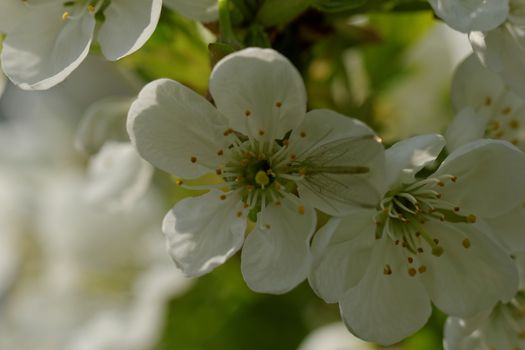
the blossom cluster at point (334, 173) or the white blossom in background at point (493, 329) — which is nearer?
the blossom cluster at point (334, 173)

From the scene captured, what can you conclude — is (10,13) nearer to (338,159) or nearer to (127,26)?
(127,26)

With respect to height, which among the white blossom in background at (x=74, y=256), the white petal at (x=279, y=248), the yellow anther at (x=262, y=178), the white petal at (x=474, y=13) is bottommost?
the white blossom in background at (x=74, y=256)

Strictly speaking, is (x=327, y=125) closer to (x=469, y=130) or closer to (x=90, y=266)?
(x=469, y=130)

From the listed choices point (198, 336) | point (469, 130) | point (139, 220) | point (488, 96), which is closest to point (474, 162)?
point (469, 130)

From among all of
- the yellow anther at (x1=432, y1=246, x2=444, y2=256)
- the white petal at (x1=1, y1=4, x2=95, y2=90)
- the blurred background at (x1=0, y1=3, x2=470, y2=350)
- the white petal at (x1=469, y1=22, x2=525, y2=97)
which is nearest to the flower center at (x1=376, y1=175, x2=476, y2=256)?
the yellow anther at (x1=432, y1=246, x2=444, y2=256)

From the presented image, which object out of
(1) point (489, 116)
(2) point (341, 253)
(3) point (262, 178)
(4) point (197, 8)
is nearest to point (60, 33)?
(4) point (197, 8)

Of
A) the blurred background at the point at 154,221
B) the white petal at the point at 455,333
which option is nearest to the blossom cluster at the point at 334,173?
the white petal at the point at 455,333

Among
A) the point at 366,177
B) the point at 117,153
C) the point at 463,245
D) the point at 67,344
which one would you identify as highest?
the point at 366,177

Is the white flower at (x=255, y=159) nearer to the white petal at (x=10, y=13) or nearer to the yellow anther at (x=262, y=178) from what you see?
the yellow anther at (x=262, y=178)
